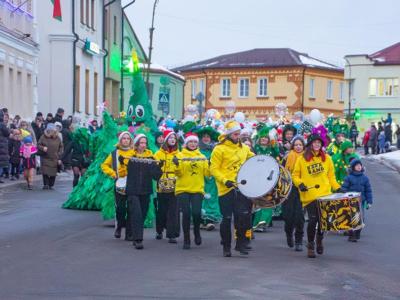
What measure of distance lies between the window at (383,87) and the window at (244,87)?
11.1 metres

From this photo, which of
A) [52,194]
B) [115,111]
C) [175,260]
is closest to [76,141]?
[52,194]

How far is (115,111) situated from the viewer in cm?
5281

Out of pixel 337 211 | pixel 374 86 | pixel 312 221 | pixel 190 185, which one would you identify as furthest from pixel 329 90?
pixel 337 211

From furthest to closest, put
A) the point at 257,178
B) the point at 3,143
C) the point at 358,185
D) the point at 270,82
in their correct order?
the point at 270,82 < the point at 3,143 < the point at 358,185 < the point at 257,178

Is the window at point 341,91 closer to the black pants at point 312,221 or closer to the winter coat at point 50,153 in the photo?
the winter coat at point 50,153

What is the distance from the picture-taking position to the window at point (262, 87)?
270ft

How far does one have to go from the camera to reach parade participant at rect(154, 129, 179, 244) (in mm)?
13312

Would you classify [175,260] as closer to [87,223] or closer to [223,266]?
[223,266]

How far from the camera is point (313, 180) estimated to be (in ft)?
40.3

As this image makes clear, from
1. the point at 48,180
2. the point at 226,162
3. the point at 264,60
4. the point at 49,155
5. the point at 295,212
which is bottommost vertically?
the point at 48,180

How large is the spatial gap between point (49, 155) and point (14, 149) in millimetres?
1567

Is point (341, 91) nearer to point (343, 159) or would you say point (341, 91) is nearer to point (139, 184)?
point (343, 159)

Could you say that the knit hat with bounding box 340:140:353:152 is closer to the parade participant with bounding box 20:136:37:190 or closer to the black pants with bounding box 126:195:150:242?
the black pants with bounding box 126:195:150:242

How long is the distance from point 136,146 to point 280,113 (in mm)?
11162
